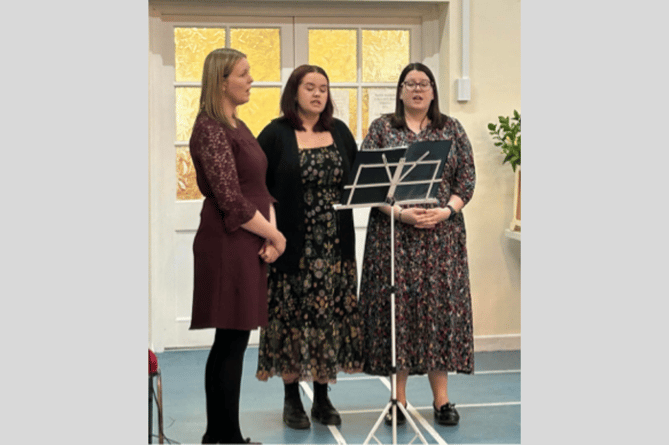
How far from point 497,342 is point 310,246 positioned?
7.18ft

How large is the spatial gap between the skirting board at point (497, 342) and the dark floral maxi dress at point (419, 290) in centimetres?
163

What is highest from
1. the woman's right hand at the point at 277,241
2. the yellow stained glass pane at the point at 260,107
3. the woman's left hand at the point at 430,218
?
the yellow stained glass pane at the point at 260,107

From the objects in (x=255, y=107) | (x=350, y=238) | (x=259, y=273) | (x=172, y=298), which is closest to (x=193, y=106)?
(x=255, y=107)

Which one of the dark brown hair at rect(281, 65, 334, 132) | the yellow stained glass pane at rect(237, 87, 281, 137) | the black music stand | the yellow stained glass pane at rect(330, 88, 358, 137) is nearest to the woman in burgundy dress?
the black music stand

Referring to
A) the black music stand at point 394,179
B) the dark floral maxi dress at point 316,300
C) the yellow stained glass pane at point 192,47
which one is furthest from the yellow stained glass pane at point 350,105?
A: the black music stand at point 394,179

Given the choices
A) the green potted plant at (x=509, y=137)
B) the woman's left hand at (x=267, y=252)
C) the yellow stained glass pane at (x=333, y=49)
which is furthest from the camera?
the yellow stained glass pane at (x=333, y=49)

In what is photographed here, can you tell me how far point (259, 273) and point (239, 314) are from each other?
17 centimetres

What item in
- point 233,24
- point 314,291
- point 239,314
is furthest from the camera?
point 233,24

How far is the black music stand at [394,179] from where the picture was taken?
9.38ft

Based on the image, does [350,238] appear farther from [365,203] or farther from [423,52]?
[423,52]

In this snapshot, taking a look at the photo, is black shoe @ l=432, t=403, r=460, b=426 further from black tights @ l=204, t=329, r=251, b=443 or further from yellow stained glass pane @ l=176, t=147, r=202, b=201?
yellow stained glass pane @ l=176, t=147, r=202, b=201

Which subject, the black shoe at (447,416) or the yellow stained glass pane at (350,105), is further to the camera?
the yellow stained glass pane at (350,105)

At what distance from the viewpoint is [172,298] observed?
495cm

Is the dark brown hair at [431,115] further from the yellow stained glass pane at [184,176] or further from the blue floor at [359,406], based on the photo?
the yellow stained glass pane at [184,176]
